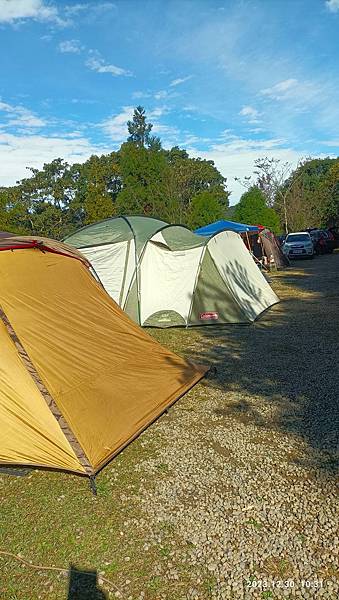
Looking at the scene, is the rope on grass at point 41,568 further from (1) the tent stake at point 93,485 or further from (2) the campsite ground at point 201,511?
(1) the tent stake at point 93,485

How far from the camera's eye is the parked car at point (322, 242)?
2529 cm

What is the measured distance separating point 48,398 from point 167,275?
5.52 m

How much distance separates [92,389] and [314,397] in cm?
244

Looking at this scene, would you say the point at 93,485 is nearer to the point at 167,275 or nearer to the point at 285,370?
the point at 285,370

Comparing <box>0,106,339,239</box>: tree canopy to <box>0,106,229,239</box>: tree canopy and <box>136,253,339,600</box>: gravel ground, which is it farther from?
<box>136,253,339,600</box>: gravel ground

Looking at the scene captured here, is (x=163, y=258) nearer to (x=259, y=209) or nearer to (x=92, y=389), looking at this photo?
(x=92, y=389)

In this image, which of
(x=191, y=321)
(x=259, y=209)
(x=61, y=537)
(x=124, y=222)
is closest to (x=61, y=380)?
(x=61, y=537)

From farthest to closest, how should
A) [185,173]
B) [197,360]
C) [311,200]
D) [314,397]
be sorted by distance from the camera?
1. [185,173]
2. [311,200]
3. [197,360]
4. [314,397]

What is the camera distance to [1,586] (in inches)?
101

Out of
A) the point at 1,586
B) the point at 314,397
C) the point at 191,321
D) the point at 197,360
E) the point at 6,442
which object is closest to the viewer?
the point at 1,586

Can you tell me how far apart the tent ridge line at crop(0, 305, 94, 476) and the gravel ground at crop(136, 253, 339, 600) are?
550mm

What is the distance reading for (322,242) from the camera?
1002 inches

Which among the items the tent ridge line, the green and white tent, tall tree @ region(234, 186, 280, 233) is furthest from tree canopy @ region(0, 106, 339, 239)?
the tent ridge line

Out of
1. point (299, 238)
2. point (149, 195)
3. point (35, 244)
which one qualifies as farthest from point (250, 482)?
point (149, 195)
